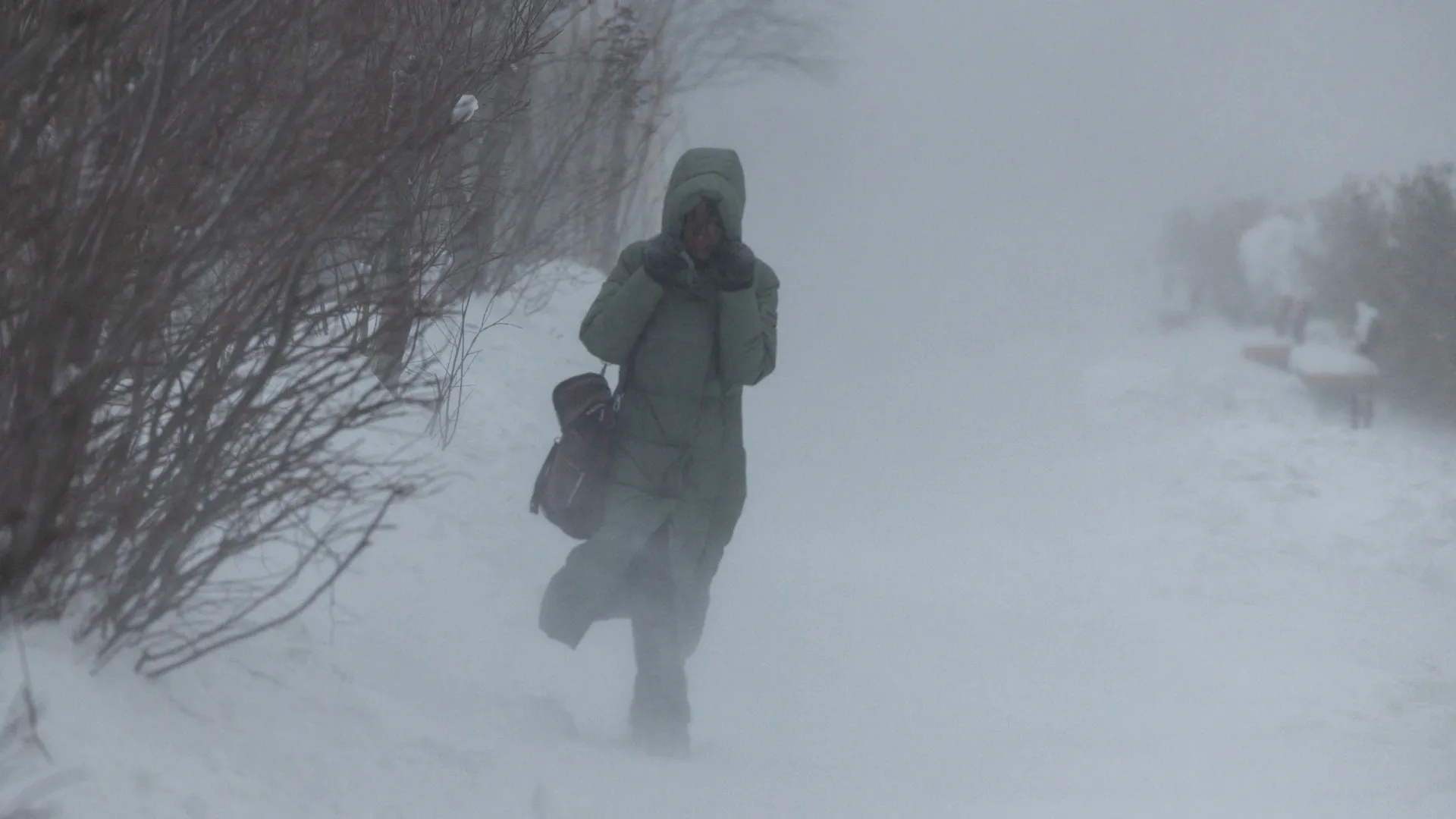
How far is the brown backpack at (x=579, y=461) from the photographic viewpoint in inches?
151

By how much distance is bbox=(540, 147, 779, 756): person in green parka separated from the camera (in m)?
3.74

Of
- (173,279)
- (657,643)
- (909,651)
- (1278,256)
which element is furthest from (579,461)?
(1278,256)

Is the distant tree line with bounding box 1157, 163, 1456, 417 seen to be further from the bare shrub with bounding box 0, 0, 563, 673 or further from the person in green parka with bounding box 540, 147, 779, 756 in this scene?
the bare shrub with bounding box 0, 0, 563, 673

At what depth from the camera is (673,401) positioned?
3857 mm

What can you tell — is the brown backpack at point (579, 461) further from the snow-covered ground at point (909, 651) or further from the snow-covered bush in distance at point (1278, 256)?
the snow-covered bush in distance at point (1278, 256)

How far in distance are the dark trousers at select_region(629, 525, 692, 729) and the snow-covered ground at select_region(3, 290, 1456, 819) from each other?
0.15 metres

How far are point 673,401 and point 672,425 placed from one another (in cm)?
6

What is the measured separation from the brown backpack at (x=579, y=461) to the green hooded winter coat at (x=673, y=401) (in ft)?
0.16

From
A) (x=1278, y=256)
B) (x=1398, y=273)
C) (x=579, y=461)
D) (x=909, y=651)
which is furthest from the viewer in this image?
(x=1278, y=256)

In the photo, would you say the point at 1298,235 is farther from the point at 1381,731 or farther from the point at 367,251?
the point at 367,251

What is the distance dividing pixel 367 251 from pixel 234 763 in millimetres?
1013

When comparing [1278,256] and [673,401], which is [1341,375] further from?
[673,401]

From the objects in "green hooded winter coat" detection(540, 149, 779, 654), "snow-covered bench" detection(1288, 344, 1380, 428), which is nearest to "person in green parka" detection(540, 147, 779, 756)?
"green hooded winter coat" detection(540, 149, 779, 654)

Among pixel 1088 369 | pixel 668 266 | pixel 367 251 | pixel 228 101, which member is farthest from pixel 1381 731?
pixel 1088 369
